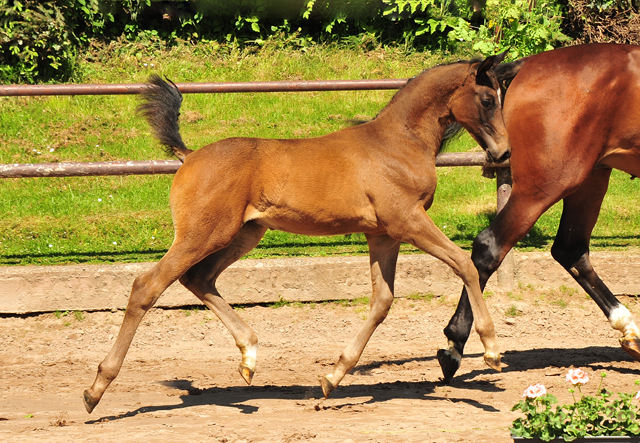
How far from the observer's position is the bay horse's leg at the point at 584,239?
196 inches

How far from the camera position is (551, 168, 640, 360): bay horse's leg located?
196 inches

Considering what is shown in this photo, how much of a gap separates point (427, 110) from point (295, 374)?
196 cm

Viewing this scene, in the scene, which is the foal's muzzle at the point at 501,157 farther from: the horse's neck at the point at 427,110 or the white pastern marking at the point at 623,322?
the white pastern marking at the point at 623,322

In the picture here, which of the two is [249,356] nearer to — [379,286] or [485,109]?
[379,286]

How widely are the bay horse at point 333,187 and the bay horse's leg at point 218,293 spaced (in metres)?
0.01

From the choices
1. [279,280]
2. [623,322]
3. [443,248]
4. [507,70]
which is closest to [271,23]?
[279,280]

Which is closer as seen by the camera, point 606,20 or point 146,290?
point 146,290

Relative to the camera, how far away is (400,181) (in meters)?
4.00

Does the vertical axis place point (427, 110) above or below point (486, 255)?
above

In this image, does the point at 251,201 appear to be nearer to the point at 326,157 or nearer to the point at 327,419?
the point at 326,157

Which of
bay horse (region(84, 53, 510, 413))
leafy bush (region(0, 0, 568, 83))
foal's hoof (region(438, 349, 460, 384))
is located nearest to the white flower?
bay horse (region(84, 53, 510, 413))

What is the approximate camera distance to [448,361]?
448 centimetres

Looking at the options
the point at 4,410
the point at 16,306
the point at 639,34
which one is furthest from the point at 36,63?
the point at 639,34

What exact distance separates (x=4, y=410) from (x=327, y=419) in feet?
5.90
